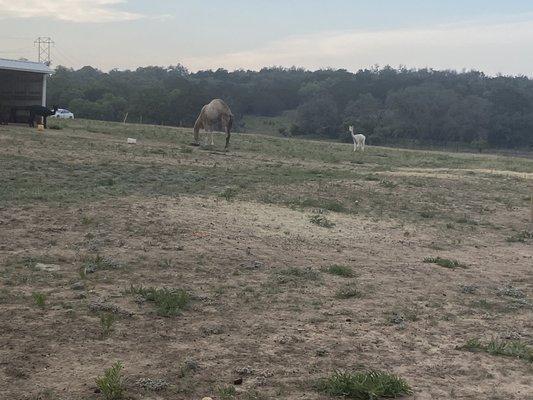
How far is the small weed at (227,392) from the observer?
→ 436 cm

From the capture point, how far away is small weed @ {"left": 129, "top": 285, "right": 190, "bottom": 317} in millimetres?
6032

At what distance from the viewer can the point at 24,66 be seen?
2931 cm

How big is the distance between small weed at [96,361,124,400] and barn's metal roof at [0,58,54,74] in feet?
90.0

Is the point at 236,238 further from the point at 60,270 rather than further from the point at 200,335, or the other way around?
the point at 200,335

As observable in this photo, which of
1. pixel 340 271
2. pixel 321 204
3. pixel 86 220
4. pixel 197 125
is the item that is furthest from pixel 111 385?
pixel 197 125

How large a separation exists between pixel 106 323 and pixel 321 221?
6.53 meters

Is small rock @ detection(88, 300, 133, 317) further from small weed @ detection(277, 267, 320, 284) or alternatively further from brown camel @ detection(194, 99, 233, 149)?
brown camel @ detection(194, 99, 233, 149)

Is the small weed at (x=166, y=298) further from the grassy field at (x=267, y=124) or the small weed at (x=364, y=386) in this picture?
the grassy field at (x=267, y=124)

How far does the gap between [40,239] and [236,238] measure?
112 inches

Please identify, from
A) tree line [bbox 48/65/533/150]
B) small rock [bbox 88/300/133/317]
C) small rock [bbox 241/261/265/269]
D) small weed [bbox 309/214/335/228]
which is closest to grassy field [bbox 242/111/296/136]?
tree line [bbox 48/65/533/150]

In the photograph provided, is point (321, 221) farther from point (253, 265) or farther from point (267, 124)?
point (267, 124)

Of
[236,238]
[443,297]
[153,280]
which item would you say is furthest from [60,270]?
[443,297]

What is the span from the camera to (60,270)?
7.14m

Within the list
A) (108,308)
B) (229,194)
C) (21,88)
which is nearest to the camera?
(108,308)
